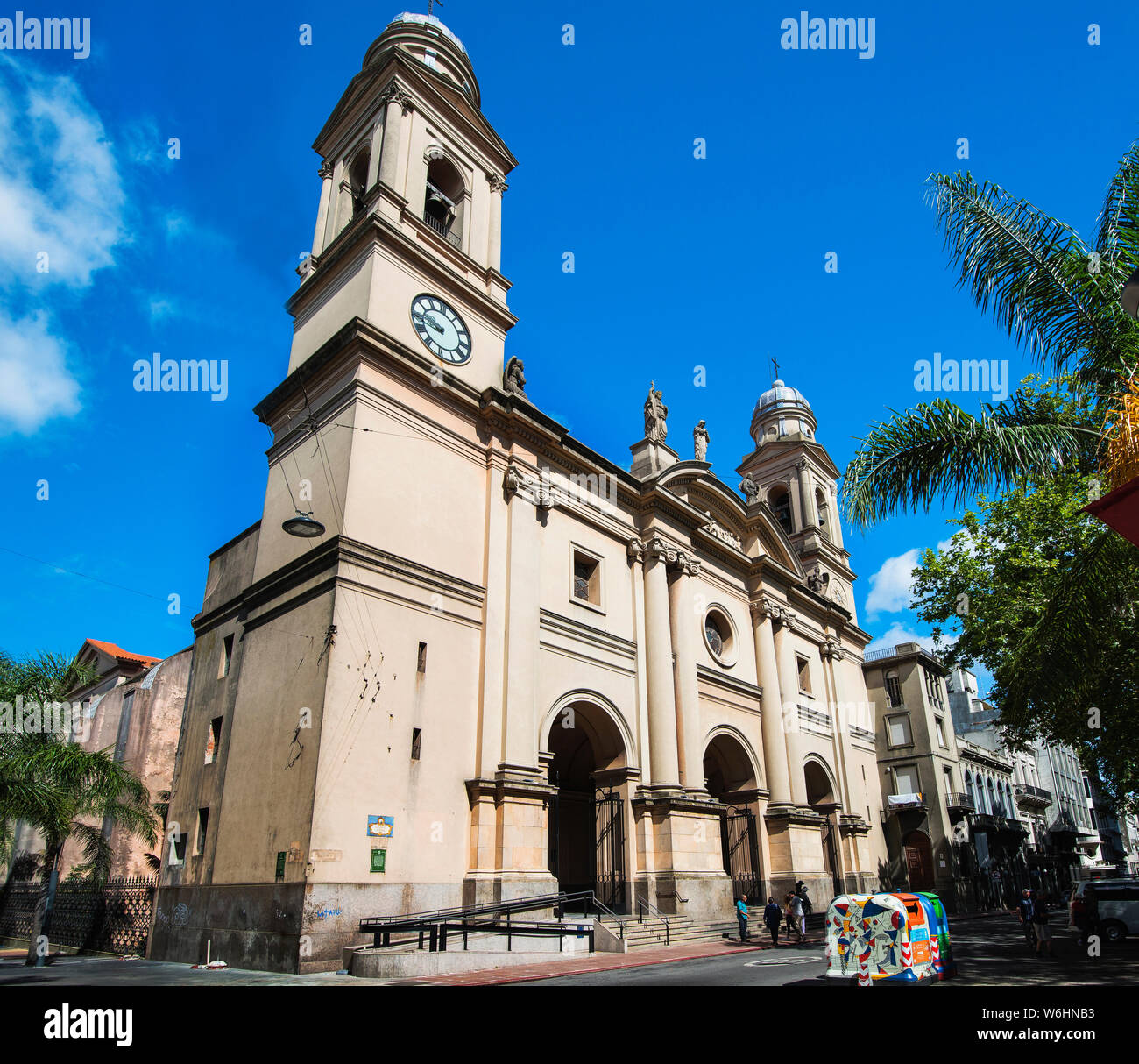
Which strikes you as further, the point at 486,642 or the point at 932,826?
the point at 932,826

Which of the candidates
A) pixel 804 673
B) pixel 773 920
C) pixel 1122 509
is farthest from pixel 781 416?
pixel 1122 509

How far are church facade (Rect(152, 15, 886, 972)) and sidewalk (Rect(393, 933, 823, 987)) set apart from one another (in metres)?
2.25

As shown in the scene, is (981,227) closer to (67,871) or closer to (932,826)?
(67,871)

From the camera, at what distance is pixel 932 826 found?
134ft

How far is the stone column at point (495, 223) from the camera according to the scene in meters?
25.5

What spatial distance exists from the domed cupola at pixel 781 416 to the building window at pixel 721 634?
15.5 meters

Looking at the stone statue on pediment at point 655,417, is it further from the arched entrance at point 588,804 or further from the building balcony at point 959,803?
the building balcony at point 959,803

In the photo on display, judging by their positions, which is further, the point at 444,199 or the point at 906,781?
the point at 906,781

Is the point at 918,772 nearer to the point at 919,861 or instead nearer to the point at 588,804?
the point at 919,861

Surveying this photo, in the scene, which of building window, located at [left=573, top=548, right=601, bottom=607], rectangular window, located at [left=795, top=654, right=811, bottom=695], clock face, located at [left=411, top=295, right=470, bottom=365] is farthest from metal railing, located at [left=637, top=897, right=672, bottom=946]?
clock face, located at [left=411, top=295, right=470, bottom=365]

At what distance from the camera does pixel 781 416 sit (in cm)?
4347

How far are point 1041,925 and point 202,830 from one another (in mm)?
19259
